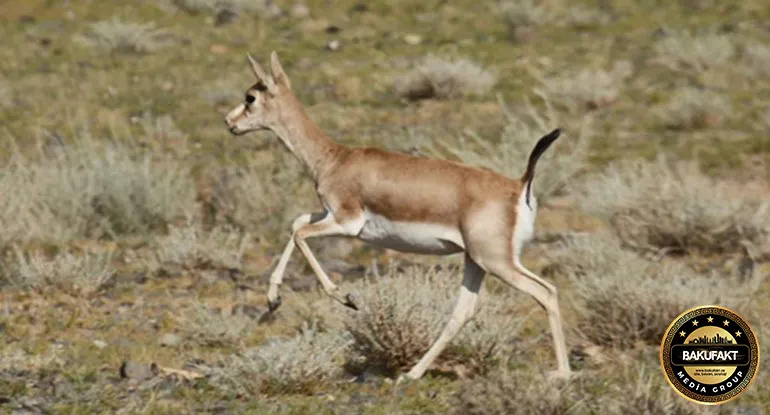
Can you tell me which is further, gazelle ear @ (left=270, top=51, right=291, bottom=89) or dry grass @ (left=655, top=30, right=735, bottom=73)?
dry grass @ (left=655, top=30, right=735, bottom=73)

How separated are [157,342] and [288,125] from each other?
1.83 metres

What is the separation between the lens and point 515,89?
71.4ft

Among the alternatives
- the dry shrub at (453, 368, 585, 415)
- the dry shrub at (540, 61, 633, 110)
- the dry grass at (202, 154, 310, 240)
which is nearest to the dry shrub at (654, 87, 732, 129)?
the dry shrub at (540, 61, 633, 110)

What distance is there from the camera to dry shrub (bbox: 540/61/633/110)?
20.7 m

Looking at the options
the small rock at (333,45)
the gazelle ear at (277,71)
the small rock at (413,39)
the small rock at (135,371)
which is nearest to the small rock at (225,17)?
the small rock at (333,45)

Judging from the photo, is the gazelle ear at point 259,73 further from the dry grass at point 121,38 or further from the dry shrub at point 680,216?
the dry grass at point 121,38

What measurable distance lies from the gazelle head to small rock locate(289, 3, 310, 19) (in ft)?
55.9

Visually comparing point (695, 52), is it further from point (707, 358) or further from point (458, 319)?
point (707, 358)

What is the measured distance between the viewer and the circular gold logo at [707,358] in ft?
26.4

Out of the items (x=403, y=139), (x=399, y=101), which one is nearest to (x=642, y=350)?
(x=403, y=139)

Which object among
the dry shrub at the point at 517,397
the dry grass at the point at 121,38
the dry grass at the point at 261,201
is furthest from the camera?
the dry grass at the point at 121,38

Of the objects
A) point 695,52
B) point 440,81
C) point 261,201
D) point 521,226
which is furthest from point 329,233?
point 695,52

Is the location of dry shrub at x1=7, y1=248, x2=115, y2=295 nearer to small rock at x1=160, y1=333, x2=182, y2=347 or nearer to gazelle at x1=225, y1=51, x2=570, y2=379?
small rock at x1=160, y1=333, x2=182, y2=347

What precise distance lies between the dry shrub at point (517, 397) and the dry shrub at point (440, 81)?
12841 mm
